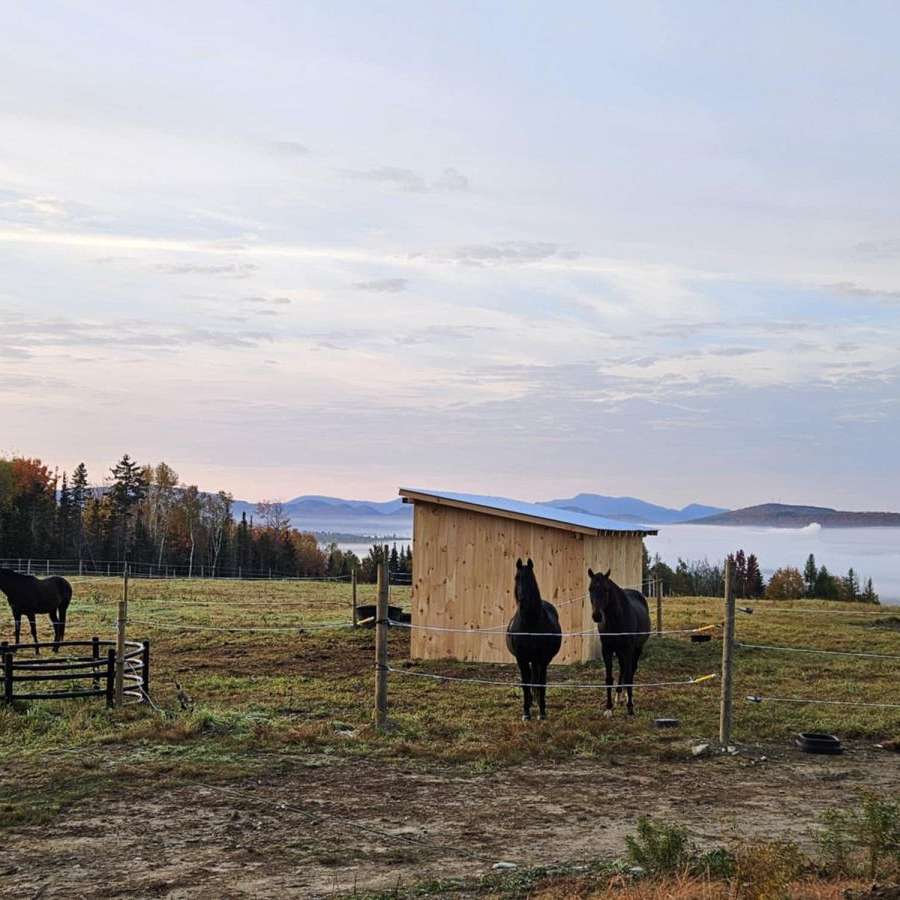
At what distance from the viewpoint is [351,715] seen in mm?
12898

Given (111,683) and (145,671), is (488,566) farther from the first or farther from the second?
(111,683)

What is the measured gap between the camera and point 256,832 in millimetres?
7930

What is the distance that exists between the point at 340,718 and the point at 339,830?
187 inches

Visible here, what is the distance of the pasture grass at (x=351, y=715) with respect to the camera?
33.5 feet

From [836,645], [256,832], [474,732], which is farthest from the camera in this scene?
[836,645]

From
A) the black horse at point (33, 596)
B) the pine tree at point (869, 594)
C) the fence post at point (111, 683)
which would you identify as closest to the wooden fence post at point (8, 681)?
the fence post at point (111, 683)

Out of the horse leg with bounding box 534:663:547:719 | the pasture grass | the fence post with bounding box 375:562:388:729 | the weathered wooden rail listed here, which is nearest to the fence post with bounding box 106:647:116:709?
the weathered wooden rail

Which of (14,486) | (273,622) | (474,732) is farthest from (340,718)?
(14,486)

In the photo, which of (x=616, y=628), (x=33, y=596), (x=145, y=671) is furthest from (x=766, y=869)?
(x=33, y=596)

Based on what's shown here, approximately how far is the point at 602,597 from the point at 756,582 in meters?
85.5

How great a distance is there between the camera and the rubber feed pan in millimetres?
11172

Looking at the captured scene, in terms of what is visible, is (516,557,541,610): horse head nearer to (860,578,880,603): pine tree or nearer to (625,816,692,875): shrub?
(625,816,692,875): shrub

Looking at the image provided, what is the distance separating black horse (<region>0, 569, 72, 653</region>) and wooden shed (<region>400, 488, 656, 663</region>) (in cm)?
778

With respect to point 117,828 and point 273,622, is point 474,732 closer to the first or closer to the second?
point 117,828
